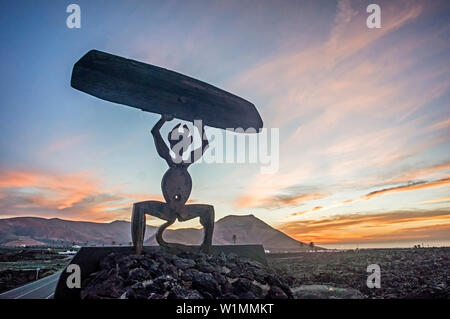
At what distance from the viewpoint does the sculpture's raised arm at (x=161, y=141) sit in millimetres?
5301

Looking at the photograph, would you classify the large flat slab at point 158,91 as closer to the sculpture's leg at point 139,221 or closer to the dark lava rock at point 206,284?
the sculpture's leg at point 139,221

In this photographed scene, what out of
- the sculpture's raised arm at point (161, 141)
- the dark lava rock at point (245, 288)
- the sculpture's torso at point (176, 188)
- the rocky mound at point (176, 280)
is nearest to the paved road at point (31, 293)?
the sculpture's torso at point (176, 188)

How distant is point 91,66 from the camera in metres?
4.32

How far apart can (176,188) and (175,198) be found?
0.18 m

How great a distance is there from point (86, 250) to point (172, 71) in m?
3.30

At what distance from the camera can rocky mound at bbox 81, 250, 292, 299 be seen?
3569 millimetres

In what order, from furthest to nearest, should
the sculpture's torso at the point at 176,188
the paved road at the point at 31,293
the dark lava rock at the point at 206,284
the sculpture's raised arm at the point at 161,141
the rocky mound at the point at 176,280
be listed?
1. the paved road at the point at 31,293
2. the sculpture's raised arm at the point at 161,141
3. the sculpture's torso at the point at 176,188
4. the dark lava rock at the point at 206,284
5. the rocky mound at the point at 176,280

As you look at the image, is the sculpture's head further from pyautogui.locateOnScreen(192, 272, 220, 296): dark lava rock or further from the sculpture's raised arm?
pyautogui.locateOnScreen(192, 272, 220, 296): dark lava rock

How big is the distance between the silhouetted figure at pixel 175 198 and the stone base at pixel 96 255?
275mm

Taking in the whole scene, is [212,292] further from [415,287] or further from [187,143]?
[415,287]

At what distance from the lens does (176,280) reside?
3.86 metres
